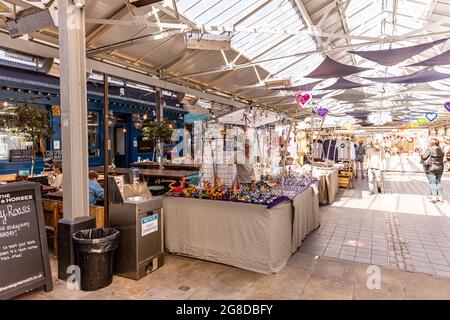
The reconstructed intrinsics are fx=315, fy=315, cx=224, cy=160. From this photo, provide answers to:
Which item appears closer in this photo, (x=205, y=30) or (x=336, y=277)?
(x=336, y=277)

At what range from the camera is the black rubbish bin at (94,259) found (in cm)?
314

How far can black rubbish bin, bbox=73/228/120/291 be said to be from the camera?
3.14 metres

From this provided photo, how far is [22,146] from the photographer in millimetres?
7980

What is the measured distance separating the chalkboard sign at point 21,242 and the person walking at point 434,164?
8503 millimetres

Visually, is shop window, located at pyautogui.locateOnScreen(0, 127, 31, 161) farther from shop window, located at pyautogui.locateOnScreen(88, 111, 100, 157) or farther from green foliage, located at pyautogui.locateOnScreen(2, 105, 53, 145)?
shop window, located at pyautogui.locateOnScreen(88, 111, 100, 157)

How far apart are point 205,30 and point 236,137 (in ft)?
12.9

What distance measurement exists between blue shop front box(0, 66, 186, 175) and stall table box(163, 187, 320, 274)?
18.8ft

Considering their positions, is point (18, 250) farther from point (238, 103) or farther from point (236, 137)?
point (238, 103)

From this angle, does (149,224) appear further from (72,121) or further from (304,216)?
(304,216)

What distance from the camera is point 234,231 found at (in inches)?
151

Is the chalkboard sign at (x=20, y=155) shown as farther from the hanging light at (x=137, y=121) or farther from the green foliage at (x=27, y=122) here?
the hanging light at (x=137, y=121)

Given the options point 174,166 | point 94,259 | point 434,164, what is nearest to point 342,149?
point 434,164

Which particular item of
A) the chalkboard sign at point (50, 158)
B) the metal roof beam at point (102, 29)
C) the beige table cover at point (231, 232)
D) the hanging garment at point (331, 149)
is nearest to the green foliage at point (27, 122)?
the metal roof beam at point (102, 29)
